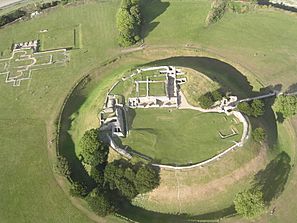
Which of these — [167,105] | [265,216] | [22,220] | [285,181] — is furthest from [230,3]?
[22,220]

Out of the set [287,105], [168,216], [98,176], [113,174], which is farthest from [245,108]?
[98,176]

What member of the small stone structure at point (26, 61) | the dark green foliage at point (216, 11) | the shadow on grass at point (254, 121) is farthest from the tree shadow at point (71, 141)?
the dark green foliage at point (216, 11)

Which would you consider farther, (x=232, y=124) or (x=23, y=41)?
(x=23, y=41)

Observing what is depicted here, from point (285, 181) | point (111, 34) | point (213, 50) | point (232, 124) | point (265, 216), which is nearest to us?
point (265, 216)

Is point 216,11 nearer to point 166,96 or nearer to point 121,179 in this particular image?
point 166,96

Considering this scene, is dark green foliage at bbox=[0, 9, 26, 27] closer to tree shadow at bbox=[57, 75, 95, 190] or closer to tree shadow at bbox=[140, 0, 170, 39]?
tree shadow at bbox=[57, 75, 95, 190]

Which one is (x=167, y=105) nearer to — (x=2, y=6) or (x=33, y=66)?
(x=33, y=66)

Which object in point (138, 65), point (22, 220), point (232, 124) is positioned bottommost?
point (22, 220)

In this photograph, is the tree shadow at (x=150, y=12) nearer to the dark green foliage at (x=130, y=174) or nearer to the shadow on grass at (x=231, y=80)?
the shadow on grass at (x=231, y=80)
